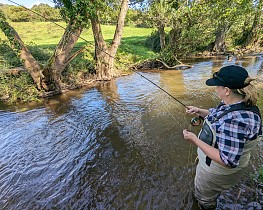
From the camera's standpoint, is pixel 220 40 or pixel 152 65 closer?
pixel 152 65

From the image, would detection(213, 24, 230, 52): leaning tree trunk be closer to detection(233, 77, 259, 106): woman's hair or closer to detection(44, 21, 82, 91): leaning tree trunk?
detection(44, 21, 82, 91): leaning tree trunk

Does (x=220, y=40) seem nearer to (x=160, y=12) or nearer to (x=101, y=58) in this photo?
(x=160, y=12)

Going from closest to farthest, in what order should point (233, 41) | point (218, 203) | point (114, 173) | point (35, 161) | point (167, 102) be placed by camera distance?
1. point (218, 203)
2. point (114, 173)
3. point (35, 161)
4. point (167, 102)
5. point (233, 41)

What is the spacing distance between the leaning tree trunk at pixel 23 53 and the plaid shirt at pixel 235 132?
30.2 feet

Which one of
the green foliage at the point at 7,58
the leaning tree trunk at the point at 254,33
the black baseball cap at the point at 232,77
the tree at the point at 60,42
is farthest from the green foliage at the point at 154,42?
the black baseball cap at the point at 232,77

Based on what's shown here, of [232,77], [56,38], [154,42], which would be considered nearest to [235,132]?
[232,77]

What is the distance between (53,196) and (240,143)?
335cm

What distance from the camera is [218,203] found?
3.26 metres

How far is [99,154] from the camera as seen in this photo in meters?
4.94

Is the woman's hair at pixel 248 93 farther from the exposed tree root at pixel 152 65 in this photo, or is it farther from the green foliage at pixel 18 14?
the green foliage at pixel 18 14

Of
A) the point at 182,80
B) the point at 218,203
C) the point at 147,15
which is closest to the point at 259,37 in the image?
the point at 147,15

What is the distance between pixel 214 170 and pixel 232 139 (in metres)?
0.58

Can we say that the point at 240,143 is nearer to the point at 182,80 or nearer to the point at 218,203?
the point at 218,203

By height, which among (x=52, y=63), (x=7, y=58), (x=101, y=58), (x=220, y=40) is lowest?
(x=220, y=40)
